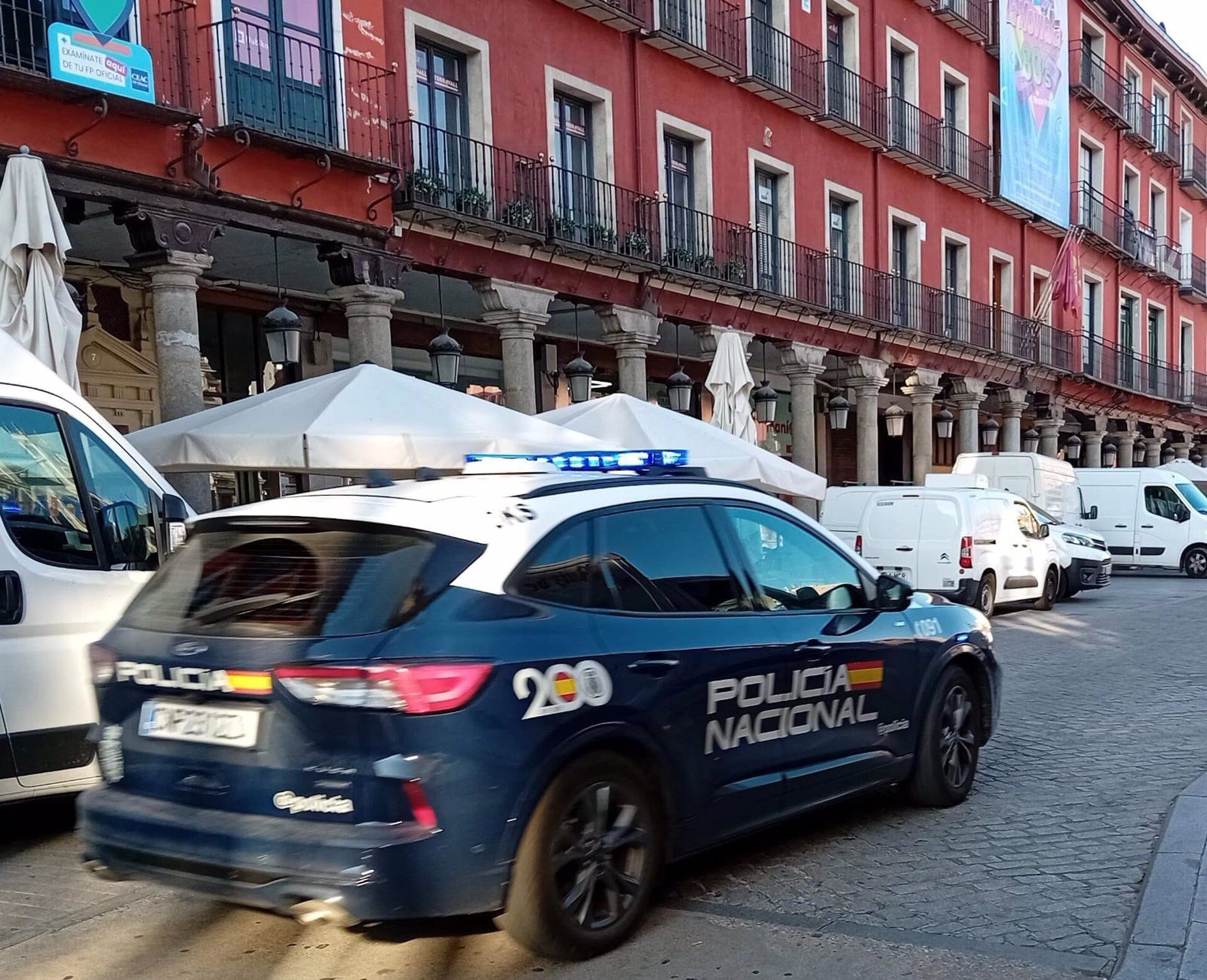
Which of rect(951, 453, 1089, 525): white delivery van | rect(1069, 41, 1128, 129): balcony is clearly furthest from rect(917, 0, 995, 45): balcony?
rect(951, 453, 1089, 525): white delivery van

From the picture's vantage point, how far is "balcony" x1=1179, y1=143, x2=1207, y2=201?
4366cm

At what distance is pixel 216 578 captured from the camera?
4.28m

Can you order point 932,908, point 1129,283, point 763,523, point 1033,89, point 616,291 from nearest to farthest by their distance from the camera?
point 932,908 < point 763,523 < point 616,291 < point 1033,89 < point 1129,283

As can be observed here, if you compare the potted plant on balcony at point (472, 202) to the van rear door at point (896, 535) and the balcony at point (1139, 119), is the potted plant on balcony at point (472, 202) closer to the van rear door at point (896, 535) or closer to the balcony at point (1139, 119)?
the van rear door at point (896, 535)

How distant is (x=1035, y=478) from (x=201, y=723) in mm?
21097

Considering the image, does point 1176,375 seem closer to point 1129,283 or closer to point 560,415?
point 1129,283

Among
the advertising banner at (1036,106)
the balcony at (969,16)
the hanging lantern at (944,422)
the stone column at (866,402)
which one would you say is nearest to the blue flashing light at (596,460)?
A: the stone column at (866,402)

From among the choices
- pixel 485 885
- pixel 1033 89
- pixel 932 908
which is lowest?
pixel 932 908

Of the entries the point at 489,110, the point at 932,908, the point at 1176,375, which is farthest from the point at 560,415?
the point at 1176,375

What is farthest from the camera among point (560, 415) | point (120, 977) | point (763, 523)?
point (560, 415)

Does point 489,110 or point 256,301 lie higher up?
point 489,110

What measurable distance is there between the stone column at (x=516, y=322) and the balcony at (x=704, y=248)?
2767 mm

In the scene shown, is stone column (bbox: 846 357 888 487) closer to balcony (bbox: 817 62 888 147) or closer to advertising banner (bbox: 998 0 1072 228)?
balcony (bbox: 817 62 888 147)

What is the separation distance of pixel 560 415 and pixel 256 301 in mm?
6120
